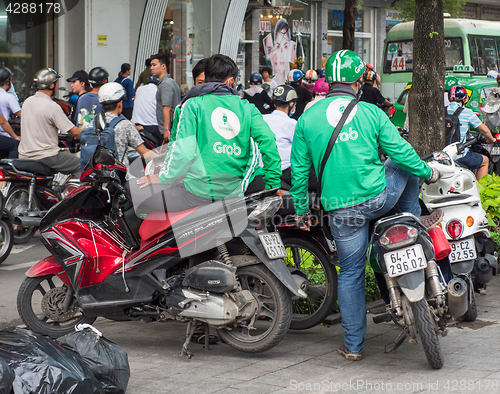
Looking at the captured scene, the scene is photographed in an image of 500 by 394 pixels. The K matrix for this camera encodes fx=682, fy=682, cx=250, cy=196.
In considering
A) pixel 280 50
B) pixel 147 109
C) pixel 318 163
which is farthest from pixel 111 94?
pixel 280 50

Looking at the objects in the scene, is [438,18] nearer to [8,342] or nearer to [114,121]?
[114,121]

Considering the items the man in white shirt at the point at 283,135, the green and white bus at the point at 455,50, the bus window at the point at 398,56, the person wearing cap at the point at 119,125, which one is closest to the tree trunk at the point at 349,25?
the green and white bus at the point at 455,50

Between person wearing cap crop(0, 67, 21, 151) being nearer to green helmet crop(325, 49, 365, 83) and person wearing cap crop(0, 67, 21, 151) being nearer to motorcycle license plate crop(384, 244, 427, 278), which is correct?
green helmet crop(325, 49, 365, 83)

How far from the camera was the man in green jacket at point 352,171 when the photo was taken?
13.9 feet

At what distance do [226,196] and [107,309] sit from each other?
1.10m

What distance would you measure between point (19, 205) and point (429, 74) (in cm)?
485

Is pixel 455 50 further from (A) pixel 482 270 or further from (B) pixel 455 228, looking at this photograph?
(B) pixel 455 228

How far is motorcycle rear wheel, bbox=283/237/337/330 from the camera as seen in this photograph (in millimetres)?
4891

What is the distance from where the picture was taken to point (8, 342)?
3.53 meters

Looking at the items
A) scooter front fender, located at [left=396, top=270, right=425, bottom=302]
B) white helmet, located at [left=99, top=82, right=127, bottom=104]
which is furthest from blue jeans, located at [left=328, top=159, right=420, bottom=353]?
white helmet, located at [left=99, top=82, right=127, bottom=104]

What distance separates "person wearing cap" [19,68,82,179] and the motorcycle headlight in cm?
407

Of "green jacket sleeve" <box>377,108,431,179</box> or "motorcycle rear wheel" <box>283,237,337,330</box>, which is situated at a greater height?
"green jacket sleeve" <box>377,108,431,179</box>

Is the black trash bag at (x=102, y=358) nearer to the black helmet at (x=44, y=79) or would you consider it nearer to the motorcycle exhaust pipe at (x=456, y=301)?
the motorcycle exhaust pipe at (x=456, y=301)

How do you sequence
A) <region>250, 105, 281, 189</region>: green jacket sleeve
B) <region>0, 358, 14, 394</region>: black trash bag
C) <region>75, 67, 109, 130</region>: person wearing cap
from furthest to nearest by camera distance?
<region>75, 67, 109, 130</region>: person wearing cap < <region>250, 105, 281, 189</region>: green jacket sleeve < <region>0, 358, 14, 394</region>: black trash bag
